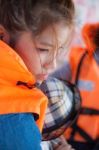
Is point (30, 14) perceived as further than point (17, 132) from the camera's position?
Yes

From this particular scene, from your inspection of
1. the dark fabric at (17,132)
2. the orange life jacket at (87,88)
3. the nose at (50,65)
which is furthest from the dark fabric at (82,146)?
the dark fabric at (17,132)

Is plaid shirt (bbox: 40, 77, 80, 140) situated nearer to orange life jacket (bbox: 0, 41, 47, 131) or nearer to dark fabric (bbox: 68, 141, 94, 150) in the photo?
orange life jacket (bbox: 0, 41, 47, 131)

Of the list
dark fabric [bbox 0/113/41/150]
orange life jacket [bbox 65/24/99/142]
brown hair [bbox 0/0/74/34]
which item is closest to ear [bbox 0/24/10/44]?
brown hair [bbox 0/0/74/34]

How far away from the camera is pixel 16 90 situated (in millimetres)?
672

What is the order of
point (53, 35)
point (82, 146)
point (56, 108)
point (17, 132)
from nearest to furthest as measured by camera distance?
point (17, 132)
point (53, 35)
point (56, 108)
point (82, 146)

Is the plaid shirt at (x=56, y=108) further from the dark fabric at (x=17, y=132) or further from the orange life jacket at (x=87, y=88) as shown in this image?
the orange life jacket at (x=87, y=88)

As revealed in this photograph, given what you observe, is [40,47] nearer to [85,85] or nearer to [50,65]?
[50,65]

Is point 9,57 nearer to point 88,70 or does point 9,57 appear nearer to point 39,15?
point 39,15

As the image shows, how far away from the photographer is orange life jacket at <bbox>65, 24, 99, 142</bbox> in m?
1.58

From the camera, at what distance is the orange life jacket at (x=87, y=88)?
5.17 ft

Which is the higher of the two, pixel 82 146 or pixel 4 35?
pixel 4 35

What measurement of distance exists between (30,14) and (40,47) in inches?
2.5

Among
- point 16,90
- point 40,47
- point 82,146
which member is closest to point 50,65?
point 40,47

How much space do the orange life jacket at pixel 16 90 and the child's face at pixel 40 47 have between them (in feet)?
0.24
